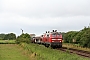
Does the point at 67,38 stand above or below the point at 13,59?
above

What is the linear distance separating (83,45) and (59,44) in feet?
14.1

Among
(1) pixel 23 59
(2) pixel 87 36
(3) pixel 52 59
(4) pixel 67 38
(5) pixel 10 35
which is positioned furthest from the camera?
(5) pixel 10 35

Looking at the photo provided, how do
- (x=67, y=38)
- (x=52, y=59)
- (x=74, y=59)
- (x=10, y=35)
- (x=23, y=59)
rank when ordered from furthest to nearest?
(x=10, y=35), (x=67, y=38), (x=23, y=59), (x=52, y=59), (x=74, y=59)

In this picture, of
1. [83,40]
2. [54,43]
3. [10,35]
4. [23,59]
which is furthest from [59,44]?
[10,35]

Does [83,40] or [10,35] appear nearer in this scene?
[83,40]

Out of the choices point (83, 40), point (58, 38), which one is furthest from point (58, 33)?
point (83, 40)

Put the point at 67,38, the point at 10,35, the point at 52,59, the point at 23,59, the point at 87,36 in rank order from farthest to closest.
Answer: the point at 10,35 → the point at 67,38 → the point at 87,36 → the point at 23,59 → the point at 52,59

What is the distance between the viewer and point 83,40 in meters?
43.4

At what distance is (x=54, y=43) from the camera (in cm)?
4262

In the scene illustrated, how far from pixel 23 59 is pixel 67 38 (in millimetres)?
44145

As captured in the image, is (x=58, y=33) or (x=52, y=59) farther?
(x=58, y=33)

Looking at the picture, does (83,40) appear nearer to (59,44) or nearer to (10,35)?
(59,44)

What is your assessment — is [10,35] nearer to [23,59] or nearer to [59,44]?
[59,44]

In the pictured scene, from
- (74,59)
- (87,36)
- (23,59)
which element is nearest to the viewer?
(74,59)
